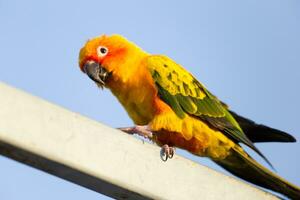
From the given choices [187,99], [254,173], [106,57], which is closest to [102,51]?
[106,57]

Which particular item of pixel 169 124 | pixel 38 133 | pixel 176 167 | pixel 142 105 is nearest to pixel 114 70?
pixel 142 105

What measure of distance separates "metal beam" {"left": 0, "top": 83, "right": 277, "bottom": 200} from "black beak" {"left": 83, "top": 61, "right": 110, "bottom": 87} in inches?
117

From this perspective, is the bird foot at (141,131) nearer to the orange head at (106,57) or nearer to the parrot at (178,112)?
the parrot at (178,112)

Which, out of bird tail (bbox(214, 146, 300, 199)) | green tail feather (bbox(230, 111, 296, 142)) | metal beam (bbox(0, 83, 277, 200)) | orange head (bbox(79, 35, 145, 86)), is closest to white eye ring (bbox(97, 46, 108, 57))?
orange head (bbox(79, 35, 145, 86))

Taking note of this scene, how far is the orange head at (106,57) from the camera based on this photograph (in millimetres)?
5566

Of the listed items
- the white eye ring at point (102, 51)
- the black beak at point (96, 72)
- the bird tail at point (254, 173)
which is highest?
the white eye ring at point (102, 51)

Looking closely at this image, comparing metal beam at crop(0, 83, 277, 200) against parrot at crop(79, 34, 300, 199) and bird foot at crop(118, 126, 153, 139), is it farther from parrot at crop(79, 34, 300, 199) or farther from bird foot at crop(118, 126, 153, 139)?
parrot at crop(79, 34, 300, 199)

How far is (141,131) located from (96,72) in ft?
3.68

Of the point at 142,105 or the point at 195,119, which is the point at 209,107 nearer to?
the point at 195,119

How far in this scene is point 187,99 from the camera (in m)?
5.34

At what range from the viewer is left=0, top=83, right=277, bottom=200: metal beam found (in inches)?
84.6

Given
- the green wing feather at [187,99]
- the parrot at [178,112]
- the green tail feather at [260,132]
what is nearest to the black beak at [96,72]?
the parrot at [178,112]

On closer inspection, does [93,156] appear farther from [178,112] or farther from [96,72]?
[96,72]

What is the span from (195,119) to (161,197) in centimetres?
285
